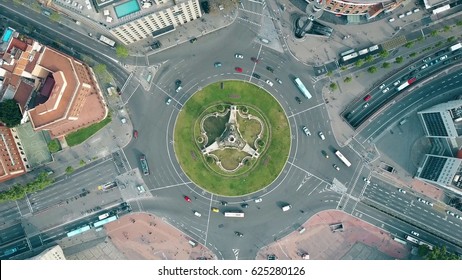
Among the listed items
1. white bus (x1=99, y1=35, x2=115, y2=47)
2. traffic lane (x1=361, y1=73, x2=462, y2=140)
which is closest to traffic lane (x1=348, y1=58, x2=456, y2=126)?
traffic lane (x1=361, y1=73, x2=462, y2=140)

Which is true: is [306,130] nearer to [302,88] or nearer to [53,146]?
[302,88]

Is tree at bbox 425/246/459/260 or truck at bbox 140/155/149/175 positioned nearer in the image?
tree at bbox 425/246/459/260

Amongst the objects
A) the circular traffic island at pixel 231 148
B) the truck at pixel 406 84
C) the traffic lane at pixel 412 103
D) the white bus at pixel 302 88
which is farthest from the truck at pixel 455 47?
the circular traffic island at pixel 231 148

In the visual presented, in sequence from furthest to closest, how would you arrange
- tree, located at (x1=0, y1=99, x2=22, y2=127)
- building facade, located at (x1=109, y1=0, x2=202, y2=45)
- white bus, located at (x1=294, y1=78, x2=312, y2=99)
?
1. white bus, located at (x1=294, y1=78, x2=312, y2=99)
2. tree, located at (x1=0, y1=99, x2=22, y2=127)
3. building facade, located at (x1=109, y1=0, x2=202, y2=45)

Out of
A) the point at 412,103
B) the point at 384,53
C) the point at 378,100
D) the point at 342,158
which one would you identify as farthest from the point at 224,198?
the point at 412,103

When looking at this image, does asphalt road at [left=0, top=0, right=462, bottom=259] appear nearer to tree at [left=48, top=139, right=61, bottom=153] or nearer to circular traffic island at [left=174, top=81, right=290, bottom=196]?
circular traffic island at [left=174, top=81, right=290, bottom=196]

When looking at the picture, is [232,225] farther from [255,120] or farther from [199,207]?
[255,120]

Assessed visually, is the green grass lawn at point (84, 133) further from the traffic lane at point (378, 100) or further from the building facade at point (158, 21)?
the traffic lane at point (378, 100)
